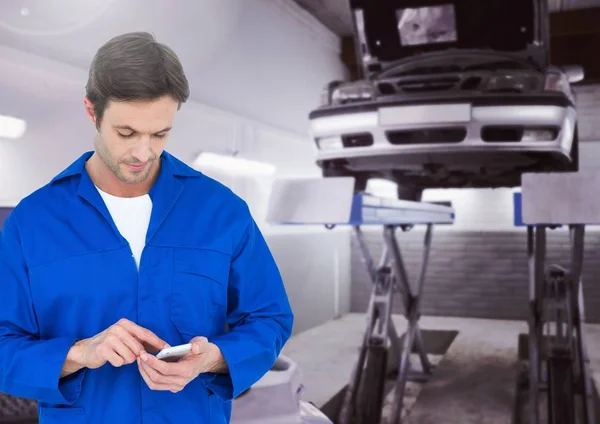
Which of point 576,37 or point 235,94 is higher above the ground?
point 576,37

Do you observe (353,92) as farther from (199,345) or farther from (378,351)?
(199,345)

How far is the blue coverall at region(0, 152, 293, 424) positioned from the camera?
938 mm

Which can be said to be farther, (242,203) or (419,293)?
(419,293)

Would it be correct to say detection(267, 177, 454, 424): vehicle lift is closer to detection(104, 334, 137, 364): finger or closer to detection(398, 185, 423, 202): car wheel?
detection(398, 185, 423, 202): car wheel

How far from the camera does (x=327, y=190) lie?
219 centimetres

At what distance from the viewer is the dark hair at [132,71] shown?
3.03ft

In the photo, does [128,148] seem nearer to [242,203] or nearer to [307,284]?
[242,203]

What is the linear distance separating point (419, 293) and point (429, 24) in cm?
180

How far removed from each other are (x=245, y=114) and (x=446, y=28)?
1.95 m

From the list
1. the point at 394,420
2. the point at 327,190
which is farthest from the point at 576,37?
the point at 327,190

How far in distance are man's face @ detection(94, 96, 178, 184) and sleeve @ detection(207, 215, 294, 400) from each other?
0.22m

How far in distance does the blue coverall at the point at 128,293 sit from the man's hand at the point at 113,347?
24 millimetres

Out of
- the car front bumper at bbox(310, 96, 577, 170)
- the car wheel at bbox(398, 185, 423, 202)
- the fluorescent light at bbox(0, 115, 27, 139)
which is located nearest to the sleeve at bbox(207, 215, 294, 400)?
the fluorescent light at bbox(0, 115, 27, 139)

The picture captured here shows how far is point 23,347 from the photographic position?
0.90 m
